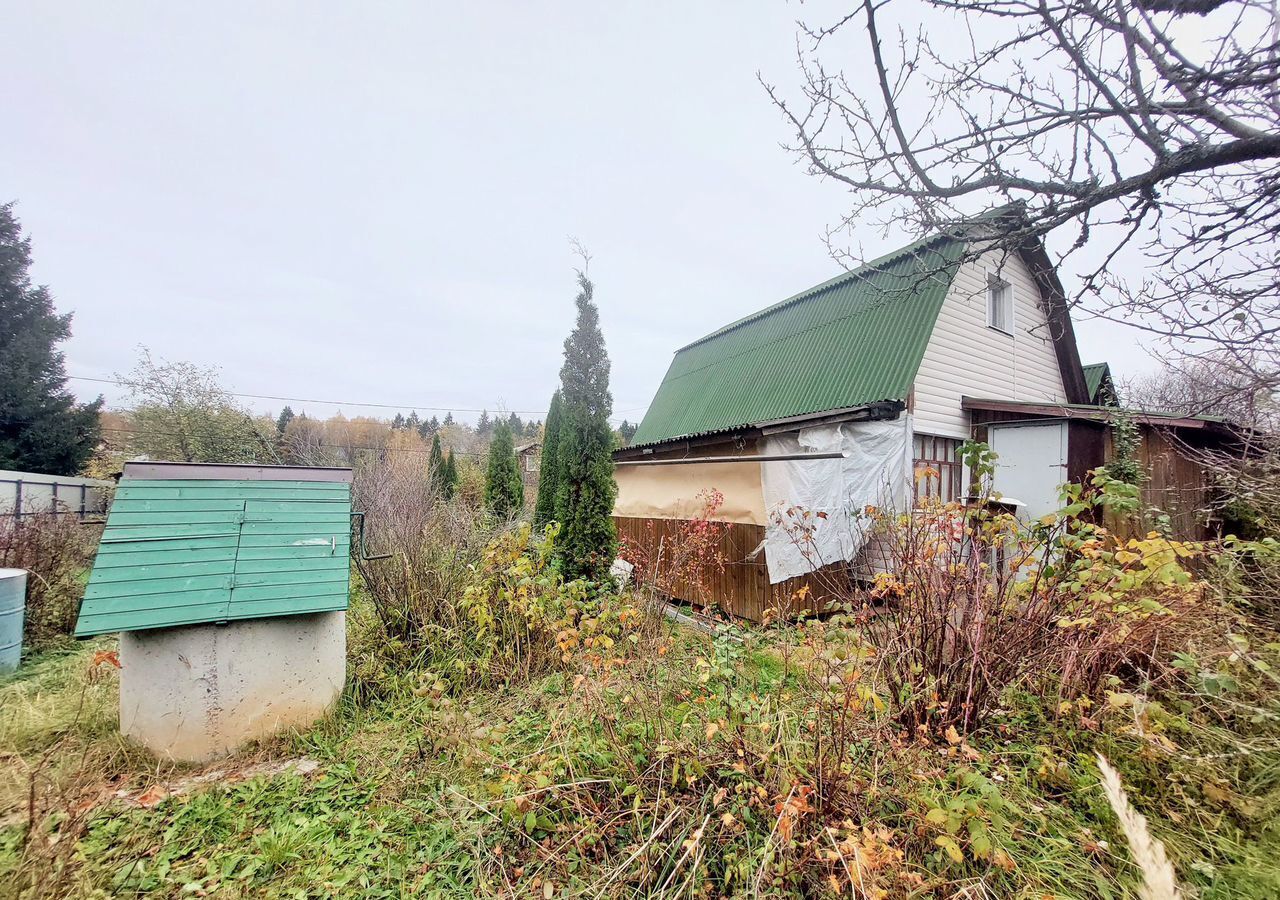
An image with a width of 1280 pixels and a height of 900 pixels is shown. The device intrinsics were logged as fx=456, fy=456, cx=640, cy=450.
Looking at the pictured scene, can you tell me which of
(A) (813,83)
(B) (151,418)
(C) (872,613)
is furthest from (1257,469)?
(B) (151,418)

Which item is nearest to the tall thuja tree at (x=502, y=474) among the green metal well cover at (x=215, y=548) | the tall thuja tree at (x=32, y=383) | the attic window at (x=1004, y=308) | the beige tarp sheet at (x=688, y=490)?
the beige tarp sheet at (x=688, y=490)

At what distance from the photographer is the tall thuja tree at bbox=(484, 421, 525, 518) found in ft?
39.3

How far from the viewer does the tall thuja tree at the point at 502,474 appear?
12.0 m

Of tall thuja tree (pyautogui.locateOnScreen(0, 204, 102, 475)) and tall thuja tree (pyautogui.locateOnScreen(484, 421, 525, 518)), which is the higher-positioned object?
tall thuja tree (pyautogui.locateOnScreen(0, 204, 102, 475))

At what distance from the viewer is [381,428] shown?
3719 centimetres

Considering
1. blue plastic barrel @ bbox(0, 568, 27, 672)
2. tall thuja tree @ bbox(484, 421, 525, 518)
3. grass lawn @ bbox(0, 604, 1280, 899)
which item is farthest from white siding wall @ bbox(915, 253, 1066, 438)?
blue plastic barrel @ bbox(0, 568, 27, 672)

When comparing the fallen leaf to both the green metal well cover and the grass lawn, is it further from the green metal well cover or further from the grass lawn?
the green metal well cover

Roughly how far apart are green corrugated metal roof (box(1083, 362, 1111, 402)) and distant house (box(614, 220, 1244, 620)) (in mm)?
1188

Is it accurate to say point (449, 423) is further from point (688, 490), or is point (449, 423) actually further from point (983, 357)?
point (983, 357)

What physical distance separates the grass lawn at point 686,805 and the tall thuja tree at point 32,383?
745 inches

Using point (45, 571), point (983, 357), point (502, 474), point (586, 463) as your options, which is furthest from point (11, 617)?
point (983, 357)

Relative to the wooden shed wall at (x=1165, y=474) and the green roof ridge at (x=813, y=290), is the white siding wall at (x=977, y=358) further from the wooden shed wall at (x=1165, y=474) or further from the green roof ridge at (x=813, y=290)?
the wooden shed wall at (x=1165, y=474)

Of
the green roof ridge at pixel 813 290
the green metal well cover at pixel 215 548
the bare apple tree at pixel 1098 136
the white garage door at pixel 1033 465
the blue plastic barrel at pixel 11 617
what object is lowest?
the blue plastic barrel at pixel 11 617

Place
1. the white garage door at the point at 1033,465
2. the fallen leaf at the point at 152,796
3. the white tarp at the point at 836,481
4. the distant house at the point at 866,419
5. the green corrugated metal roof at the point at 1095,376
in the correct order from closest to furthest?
the fallen leaf at the point at 152,796 < the white tarp at the point at 836,481 < the distant house at the point at 866,419 < the white garage door at the point at 1033,465 < the green corrugated metal roof at the point at 1095,376
